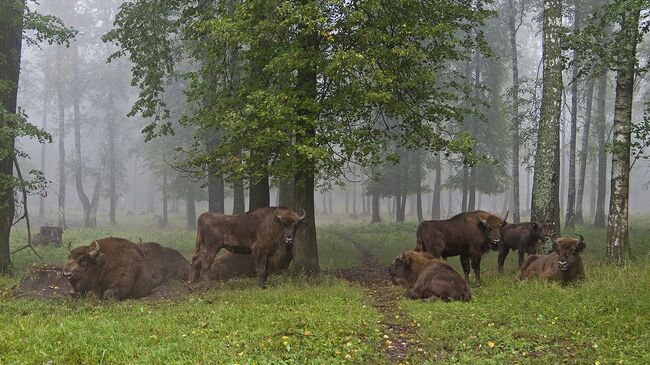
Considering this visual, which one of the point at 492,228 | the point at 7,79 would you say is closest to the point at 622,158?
the point at 492,228

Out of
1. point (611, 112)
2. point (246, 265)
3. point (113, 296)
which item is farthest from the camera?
point (611, 112)

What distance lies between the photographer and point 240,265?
1515 cm

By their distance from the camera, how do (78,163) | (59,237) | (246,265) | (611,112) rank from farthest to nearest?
(611,112) → (78,163) → (59,237) → (246,265)

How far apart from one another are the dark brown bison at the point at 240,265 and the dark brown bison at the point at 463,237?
356 centimetres

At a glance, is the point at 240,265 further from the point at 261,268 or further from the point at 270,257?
the point at 261,268

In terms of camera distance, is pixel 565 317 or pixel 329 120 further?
pixel 329 120

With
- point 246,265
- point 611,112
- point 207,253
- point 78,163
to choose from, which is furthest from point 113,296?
point 611,112

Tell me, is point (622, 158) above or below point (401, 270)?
above

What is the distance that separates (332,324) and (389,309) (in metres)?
2.40

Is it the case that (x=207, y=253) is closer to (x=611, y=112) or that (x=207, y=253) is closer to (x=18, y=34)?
(x=18, y=34)

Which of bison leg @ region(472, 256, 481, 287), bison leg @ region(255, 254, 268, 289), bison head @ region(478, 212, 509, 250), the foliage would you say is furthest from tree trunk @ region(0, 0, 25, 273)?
bison head @ region(478, 212, 509, 250)

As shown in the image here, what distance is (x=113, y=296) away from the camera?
1162 cm

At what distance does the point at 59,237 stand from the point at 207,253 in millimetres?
11444

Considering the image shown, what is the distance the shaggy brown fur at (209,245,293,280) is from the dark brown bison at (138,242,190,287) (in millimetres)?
846
